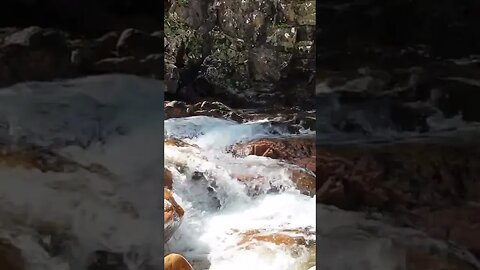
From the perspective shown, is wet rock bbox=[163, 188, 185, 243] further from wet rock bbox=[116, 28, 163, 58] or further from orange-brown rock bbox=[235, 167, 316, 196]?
wet rock bbox=[116, 28, 163, 58]

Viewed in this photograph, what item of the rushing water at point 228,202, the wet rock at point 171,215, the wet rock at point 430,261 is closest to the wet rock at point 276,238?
the rushing water at point 228,202

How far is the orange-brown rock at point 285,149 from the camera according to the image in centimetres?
384

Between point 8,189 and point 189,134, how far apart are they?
86.5 inches

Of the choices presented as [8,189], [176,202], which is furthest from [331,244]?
[176,202]

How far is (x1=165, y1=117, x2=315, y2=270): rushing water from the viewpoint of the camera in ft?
11.2

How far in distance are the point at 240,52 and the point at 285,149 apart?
85 cm

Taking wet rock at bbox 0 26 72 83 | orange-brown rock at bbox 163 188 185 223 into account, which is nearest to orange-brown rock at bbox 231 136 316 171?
orange-brown rock at bbox 163 188 185 223

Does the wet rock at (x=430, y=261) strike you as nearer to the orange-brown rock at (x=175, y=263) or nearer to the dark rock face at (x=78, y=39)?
the dark rock face at (x=78, y=39)

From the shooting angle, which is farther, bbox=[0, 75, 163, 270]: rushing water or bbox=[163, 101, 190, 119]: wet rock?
bbox=[163, 101, 190, 119]: wet rock

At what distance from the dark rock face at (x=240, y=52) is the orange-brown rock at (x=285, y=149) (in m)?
0.36

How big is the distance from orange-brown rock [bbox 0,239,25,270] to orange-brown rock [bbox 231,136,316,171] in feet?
7.26

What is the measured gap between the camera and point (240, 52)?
4211 millimetres

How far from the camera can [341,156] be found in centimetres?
198

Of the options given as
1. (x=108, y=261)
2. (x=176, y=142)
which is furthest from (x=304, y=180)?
(x=108, y=261)
